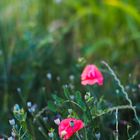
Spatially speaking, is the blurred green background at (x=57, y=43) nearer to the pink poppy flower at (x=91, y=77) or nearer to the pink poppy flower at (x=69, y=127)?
the pink poppy flower at (x=91, y=77)

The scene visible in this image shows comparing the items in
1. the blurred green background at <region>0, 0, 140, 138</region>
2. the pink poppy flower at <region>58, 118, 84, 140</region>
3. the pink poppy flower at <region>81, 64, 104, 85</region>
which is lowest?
the pink poppy flower at <region>58, 118, 84, 140</region>

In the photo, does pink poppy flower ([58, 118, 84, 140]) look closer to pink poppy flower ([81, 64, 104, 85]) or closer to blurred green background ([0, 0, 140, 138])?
pink poppy flower ([81, 64, 104, 85])

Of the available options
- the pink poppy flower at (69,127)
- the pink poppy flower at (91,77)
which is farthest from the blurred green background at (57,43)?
the pink poppy flower at (69,127)

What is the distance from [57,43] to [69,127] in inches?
65.0

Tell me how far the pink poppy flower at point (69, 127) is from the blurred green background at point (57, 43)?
1.89 feet

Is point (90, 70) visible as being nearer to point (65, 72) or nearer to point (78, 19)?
point (65, 72)

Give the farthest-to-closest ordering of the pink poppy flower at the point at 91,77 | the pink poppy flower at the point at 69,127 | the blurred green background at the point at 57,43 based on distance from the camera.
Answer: the blurred green background at the point at 57,43 → the pink poppy flower at the point at 91,77 → the pink poppy flower at the point at 69,127

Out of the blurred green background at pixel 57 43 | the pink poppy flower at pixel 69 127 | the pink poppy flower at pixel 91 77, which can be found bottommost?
the pink poppy flower at pixel 69 127

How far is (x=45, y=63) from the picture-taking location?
2955 mm

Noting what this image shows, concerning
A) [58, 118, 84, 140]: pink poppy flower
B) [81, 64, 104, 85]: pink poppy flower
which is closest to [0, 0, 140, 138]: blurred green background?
[81, 64, 104, 85]: pink poppy flower

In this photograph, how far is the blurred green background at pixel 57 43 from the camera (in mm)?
2721

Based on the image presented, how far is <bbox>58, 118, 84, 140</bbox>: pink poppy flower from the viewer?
1681 millimetres

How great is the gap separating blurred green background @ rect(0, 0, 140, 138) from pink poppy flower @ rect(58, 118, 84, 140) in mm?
577

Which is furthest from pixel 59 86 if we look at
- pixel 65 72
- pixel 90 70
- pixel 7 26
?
pixel 7 26
